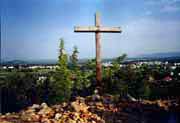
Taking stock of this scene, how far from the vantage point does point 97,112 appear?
23.6ft

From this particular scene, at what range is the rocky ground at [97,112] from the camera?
22.1ft

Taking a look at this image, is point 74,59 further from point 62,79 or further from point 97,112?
point 97,112

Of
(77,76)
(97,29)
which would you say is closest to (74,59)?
(77,76)

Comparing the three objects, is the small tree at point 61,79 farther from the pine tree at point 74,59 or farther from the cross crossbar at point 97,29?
the cross crossbar at point 97,29

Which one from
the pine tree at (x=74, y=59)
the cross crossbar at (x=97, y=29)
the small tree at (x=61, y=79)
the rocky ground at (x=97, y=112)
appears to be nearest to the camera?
the rocky ground at (x=97, y=112)

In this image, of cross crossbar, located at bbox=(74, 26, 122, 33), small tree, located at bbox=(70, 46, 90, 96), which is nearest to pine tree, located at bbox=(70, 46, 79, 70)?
small tree, located at bbox=(70, 46, 90, 96)

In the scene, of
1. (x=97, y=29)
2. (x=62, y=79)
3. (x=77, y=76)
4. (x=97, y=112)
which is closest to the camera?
(x=97, y=112)

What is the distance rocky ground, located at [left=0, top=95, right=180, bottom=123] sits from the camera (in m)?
6.72

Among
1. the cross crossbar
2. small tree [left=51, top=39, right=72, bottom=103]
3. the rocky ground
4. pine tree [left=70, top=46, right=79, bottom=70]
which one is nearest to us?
the rocky ground

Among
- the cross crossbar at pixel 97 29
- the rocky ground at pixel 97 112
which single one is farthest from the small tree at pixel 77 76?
the rocky ground at pixel 97 112

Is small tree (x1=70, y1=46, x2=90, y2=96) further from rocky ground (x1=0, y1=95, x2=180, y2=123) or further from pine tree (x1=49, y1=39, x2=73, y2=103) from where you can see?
rocky ground (x1=0, y1=95, x2=180, y2=123)

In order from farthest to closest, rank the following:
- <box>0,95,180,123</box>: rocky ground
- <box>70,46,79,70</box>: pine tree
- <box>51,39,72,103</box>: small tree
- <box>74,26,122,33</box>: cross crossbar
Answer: <box>70,46,79,70</box>: pine tree
<box>51,39,72,103</box>: small tree
<box>74,26,122,33</box>: cross crossbar
<box>0,95,180,123</box>: rocky ground

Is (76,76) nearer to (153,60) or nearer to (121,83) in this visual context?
(153,60)

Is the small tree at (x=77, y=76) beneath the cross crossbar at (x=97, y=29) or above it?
beneath
